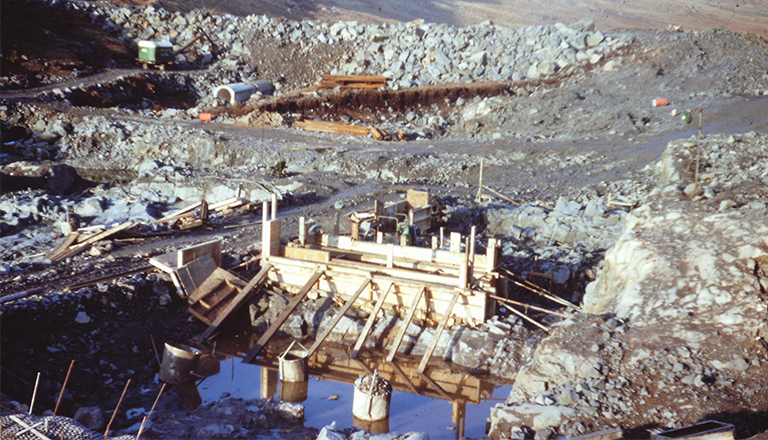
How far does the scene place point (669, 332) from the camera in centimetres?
789

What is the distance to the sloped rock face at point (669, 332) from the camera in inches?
264

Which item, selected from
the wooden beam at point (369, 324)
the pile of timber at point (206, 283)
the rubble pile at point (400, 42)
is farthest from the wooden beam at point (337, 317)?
the rubble pile at point (400, 42)

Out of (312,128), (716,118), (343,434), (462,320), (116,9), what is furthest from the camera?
(116,9)

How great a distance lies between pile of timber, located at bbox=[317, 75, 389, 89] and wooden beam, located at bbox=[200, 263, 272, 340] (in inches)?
751

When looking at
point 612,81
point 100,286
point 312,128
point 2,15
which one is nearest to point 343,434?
point 100,286

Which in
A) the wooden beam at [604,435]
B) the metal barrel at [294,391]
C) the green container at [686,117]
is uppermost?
the green container at [686,117]

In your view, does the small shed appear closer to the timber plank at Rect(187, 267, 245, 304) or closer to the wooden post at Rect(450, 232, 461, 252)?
the timber plank at Rect(187, 267, 245, 304)

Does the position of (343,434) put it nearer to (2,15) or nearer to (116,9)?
(2,15)

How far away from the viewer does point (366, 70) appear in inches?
1254

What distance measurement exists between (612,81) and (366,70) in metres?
12.2

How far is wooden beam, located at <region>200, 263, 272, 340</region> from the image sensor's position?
10.9 m

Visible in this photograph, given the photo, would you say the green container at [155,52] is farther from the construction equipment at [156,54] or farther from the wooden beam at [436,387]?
the wooden beam at [436,387]

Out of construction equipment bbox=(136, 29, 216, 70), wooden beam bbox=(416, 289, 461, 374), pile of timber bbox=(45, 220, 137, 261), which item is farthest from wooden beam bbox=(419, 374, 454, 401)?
construction equipment bbox=(136, 29, 216, 70)

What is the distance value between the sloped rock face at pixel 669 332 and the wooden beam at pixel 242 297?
213 inches
